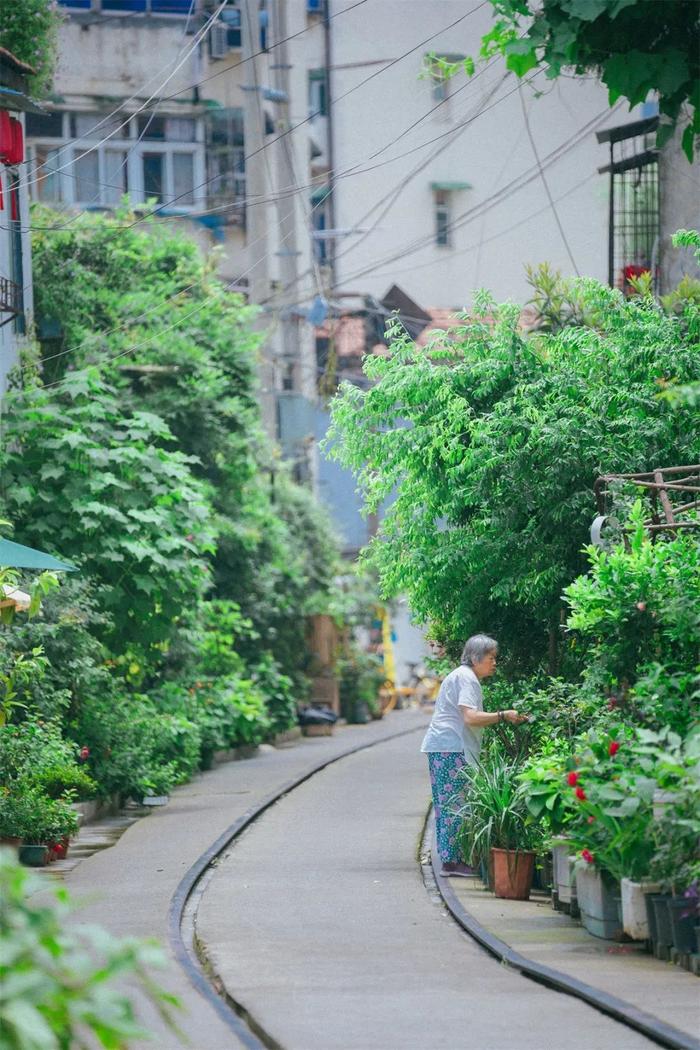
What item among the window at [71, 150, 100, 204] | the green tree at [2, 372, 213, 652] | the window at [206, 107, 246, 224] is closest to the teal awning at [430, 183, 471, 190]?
the window at [206, 107, 246, 224]

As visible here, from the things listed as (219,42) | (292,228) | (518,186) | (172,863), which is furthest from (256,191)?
(172,863)

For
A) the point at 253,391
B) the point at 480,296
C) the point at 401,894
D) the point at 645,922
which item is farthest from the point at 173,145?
the point at 645,922

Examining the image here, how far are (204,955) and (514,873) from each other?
3077mm

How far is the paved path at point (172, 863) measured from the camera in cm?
820

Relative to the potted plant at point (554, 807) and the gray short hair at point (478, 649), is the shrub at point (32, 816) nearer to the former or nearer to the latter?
the gray short hair at point (478, 649)

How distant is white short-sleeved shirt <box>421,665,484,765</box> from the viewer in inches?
521

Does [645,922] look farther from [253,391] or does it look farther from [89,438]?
[253,391]

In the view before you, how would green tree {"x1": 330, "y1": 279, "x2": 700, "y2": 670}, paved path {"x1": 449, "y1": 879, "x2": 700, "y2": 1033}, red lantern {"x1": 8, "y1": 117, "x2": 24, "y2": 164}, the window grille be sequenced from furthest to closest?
the window grille < red lantern {"x1": 8, "y1": 117, "x2": 24, "y2": 164} < green tree {"x1": 330, "y1": 279, "x2": 700, "y2": 670} < paved path {"x1": 449, "y1": 879, "x2": 700, "y2": 1033}

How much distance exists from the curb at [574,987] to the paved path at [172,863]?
175 centimetres

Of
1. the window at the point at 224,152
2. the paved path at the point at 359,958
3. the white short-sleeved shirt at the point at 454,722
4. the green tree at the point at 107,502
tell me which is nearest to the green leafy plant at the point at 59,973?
the paved path at the point at 359,958

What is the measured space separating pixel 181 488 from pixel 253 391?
5823 mm

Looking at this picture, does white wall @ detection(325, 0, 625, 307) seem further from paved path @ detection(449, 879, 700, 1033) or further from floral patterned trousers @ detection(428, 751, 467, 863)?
paved path @ detection(449, 879, 700, 1033)

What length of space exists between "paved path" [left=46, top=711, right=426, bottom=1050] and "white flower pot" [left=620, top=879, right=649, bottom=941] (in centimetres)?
244

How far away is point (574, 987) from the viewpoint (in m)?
8.66
